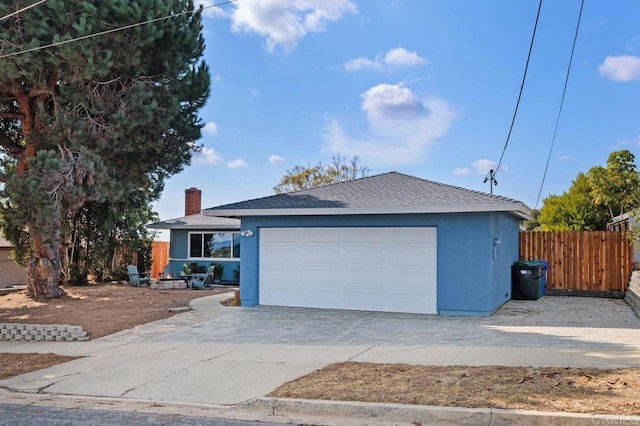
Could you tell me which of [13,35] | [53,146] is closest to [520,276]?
[53,146]

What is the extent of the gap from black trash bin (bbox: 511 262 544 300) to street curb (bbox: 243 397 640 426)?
37.7 ft

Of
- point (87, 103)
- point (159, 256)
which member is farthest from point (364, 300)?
point (159, 256)

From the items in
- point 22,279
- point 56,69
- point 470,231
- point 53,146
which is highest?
point 56,69

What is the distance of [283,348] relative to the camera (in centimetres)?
943

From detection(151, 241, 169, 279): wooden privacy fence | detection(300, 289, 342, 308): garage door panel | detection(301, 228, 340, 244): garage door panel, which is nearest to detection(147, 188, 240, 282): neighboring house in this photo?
detection(151, 241, 169, 279): wooden privacy fence

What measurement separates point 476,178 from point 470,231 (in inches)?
781

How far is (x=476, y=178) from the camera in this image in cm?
3188

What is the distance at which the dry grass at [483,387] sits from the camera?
18.4 ft

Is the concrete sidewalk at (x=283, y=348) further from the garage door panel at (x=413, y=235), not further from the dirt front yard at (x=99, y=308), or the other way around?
the garage door panel at (x=413, y=235)

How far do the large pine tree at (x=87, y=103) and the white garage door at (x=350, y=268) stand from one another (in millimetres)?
5298

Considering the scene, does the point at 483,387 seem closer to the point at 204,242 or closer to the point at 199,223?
the point at 199,223

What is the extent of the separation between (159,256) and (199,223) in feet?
12.6

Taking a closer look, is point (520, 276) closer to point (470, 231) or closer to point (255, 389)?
point (470, 231)

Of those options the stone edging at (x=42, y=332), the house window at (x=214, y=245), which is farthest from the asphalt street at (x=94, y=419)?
the house window at (x=214, y=245)
